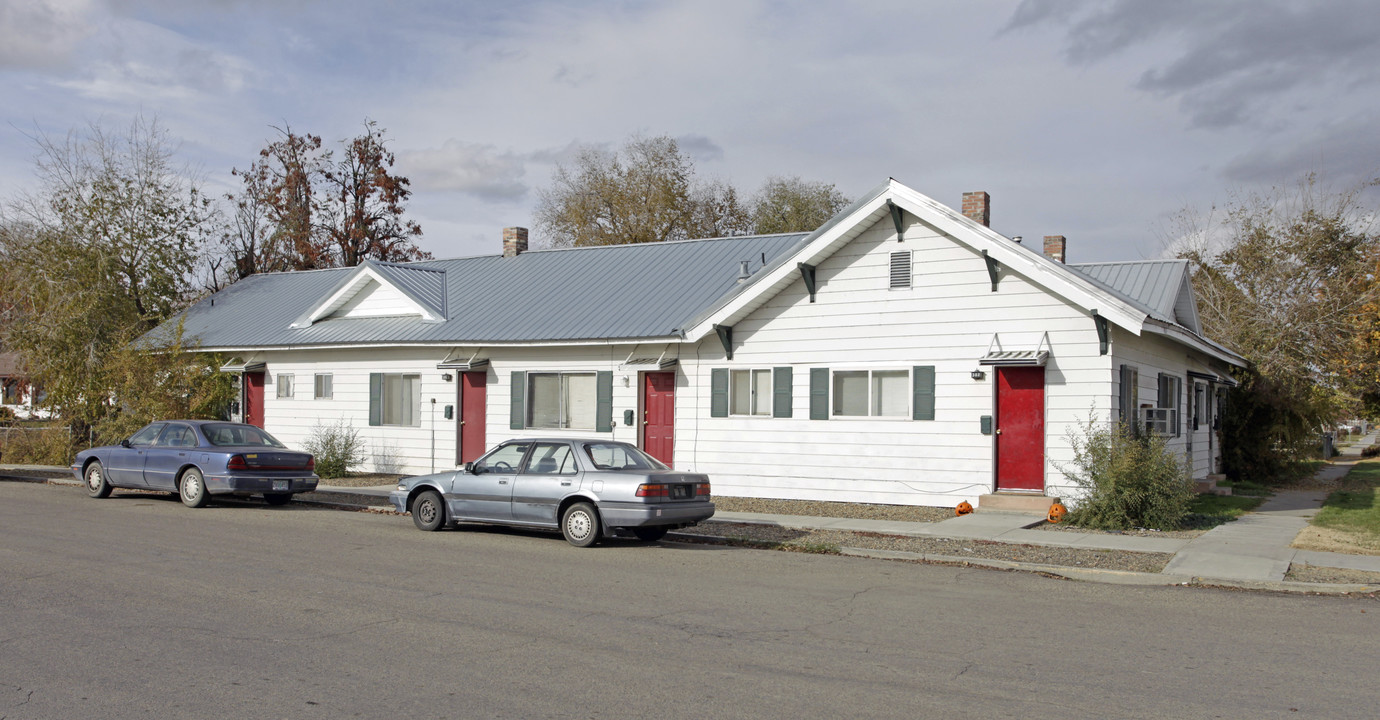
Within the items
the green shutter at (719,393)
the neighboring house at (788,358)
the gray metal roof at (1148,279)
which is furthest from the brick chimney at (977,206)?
the green shutter at (719,393)

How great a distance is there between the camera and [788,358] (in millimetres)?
19250

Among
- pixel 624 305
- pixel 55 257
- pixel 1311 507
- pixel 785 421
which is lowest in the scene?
pixel 1311 507

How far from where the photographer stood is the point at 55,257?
28938 mm

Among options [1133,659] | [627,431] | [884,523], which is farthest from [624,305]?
[1133,659]

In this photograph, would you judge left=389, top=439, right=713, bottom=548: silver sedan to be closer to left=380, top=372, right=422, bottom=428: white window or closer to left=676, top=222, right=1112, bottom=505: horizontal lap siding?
left=676, top=222, right=1112, bottom=505: horizontal lap siding

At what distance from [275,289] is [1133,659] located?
93.0 feet

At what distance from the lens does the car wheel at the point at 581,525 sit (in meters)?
13.2

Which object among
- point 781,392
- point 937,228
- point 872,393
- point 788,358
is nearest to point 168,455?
point 781,392

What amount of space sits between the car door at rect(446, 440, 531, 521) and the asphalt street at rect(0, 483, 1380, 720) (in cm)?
122

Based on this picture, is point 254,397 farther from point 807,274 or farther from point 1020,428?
point 1020,428

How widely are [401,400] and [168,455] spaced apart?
681 cm

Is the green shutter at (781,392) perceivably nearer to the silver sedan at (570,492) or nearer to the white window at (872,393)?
the white window at (872,393)

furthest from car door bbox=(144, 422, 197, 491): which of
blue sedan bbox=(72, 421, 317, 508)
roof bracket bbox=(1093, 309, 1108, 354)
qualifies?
roof bracket bbox=(1093, 309, 1108, 354)

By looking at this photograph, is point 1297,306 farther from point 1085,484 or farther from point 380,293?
point 380,293
